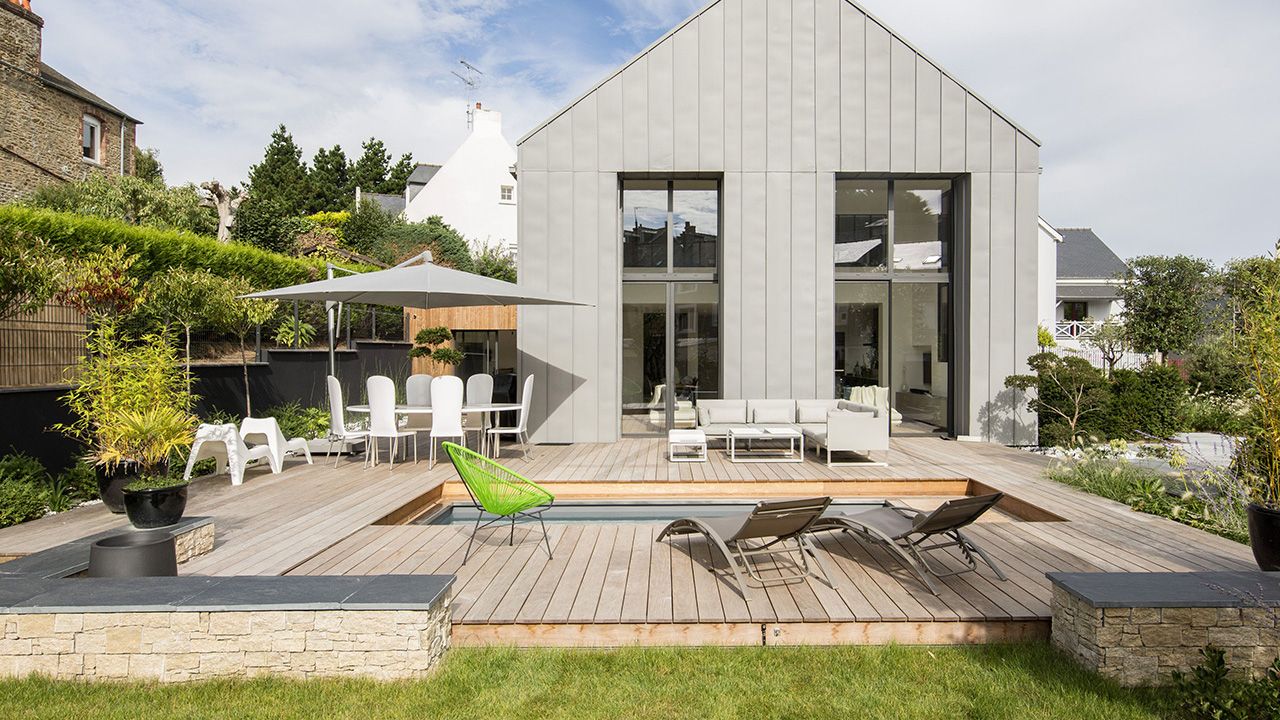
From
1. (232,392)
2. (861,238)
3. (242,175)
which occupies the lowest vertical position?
(232,392)

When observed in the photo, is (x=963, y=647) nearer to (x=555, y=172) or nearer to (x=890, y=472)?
(x=890, y=472)

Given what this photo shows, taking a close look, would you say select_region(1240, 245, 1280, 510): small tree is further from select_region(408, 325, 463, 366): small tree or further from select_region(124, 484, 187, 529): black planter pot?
select_region(408, 325, 463, 366): small tree

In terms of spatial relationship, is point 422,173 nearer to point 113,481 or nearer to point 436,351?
point 436,351

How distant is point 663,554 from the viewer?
4.54 metres

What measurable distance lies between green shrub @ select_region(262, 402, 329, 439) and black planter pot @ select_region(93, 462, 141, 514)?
421 cm

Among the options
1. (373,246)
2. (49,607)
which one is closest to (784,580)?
(49,607)

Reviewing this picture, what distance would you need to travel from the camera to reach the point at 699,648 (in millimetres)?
3332

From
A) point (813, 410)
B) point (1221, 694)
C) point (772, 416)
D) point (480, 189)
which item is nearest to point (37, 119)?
point (480, 189)

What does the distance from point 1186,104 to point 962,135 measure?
25.8 feet

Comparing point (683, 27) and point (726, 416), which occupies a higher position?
point (683, 27)

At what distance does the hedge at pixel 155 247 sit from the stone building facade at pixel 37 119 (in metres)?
12.2

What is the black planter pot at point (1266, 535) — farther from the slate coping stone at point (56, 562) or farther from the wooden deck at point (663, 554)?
the slate coping stone at point (56, 562)

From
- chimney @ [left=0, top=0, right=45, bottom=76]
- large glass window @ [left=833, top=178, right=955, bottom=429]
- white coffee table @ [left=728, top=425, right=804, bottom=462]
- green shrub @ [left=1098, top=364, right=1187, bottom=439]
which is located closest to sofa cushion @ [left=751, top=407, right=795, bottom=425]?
white coffee table @ [left=728, top=425, right=804, bottom=462]

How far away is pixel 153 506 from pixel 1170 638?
5.43 m
